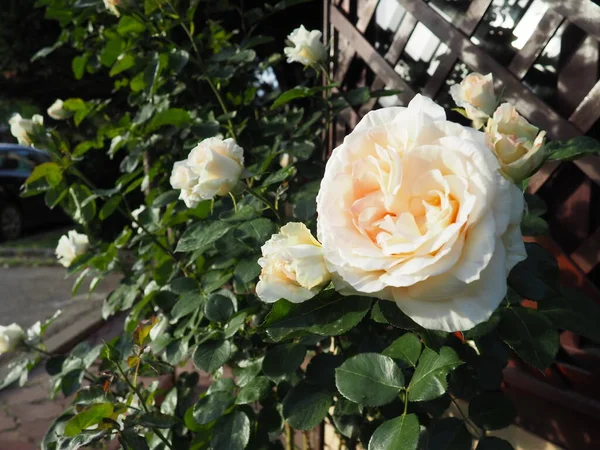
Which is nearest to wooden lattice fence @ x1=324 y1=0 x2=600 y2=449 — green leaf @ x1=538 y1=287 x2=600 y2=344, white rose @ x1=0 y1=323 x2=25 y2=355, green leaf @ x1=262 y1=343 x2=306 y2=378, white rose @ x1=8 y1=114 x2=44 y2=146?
green leaf @ x1=538 y1=287 x2=600 y2=344

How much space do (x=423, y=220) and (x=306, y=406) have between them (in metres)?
0.54

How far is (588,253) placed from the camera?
1207mm

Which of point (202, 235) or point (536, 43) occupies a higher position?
point (536, 43)

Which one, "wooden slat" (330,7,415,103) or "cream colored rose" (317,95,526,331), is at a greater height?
"cream colored rose" (317,95,526,331)

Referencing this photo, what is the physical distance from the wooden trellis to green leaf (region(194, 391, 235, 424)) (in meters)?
0.88

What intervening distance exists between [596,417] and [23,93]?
4667 mm

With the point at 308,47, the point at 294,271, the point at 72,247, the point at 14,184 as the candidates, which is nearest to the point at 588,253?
the point at 308,47

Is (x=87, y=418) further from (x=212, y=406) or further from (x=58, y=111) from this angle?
(x=58, y=111)

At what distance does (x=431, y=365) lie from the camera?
682 mm

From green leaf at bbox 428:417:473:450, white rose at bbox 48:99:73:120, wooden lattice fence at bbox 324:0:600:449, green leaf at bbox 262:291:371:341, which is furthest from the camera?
white rose at bbox 48:99:73:120

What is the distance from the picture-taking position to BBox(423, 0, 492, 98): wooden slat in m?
1.25

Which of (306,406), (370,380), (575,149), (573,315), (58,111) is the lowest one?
(58,111)

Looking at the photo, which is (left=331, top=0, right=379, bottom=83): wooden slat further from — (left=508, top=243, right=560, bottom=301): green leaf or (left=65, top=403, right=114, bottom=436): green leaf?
(left=65, top=403, right=114, bottom=436): green leaf

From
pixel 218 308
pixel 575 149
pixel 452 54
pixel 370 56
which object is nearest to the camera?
pixel 575 149
